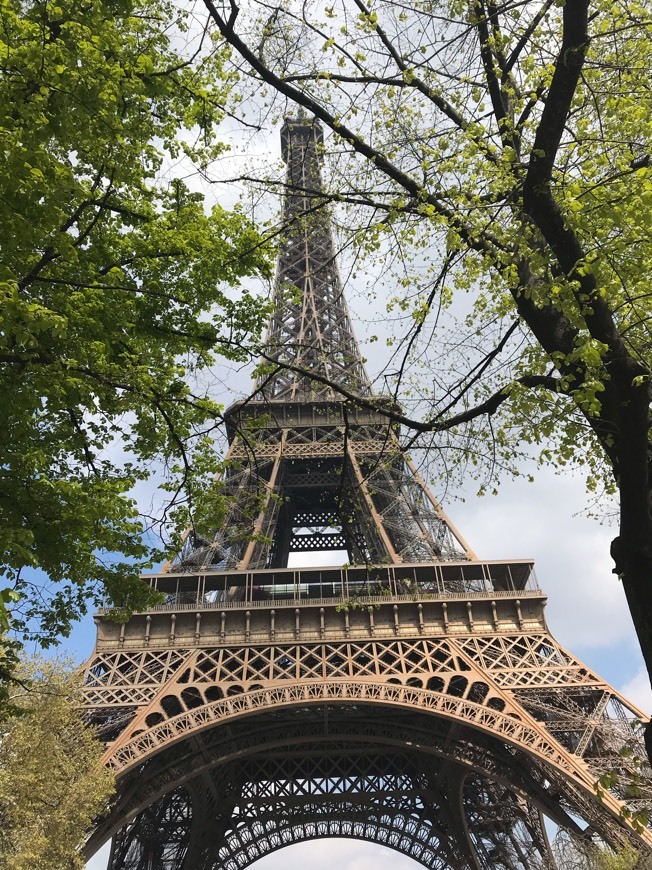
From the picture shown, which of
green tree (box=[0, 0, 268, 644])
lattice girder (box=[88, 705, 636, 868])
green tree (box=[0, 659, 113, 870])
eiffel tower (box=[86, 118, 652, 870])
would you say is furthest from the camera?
lattice girder (box=[88, 705, 636, 868])

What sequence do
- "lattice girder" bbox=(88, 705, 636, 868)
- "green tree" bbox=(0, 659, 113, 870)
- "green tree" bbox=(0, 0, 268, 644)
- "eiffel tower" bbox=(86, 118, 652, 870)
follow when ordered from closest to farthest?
"green tree" bbox=(0, 0, 268, 644) < "green tree" bbox=(0, 659, 113, 870) < "eiffel tower" bbox=(86, 118, 652, 870) < "lattice girder" bbox=(88, 705, 636, 868)

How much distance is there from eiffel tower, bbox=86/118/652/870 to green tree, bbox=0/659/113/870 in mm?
1966

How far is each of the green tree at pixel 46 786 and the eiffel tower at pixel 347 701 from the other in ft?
6.45

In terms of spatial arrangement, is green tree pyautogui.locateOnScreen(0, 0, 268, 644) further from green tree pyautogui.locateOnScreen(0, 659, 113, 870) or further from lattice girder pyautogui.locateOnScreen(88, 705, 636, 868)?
lattice girder pyautogui.locateOnScreen(88, 705, 636, 868)

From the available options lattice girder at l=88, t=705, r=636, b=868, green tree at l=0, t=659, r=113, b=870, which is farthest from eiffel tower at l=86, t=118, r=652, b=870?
green tree at l=0, t=659, r=113, b=870

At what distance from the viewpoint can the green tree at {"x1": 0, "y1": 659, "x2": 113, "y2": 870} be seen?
16.4 m

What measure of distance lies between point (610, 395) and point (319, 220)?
463 cm

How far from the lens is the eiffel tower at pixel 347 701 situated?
21516 millimetres

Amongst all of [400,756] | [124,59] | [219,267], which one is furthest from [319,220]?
[400,756]

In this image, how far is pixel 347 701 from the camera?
2206 cm

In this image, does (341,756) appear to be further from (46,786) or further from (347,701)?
(46,786)

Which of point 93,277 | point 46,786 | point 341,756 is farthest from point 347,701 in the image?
point 93,277

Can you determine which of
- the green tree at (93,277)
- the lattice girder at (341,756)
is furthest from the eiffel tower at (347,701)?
the green tree at (93,277)

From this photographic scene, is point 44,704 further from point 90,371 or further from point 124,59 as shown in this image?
point 124,59
